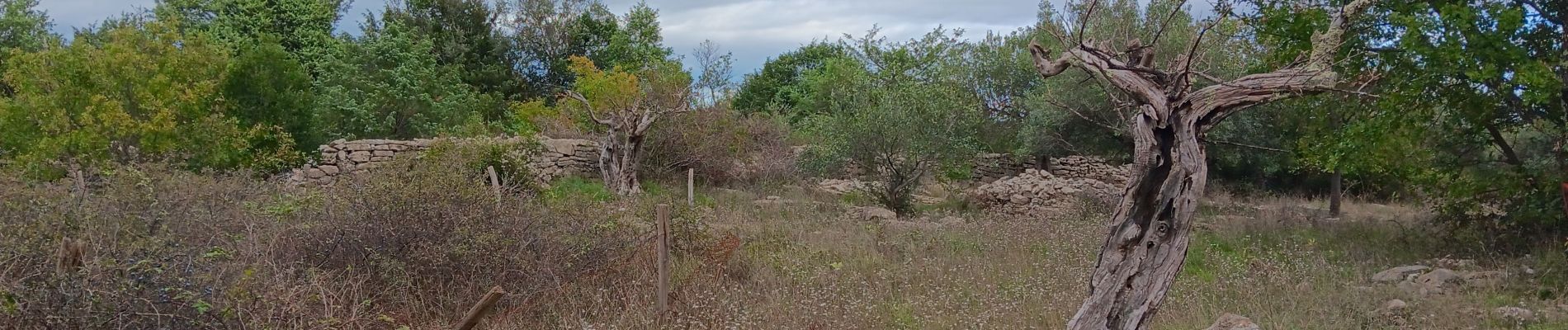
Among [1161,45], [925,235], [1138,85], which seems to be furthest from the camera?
[1161,45]

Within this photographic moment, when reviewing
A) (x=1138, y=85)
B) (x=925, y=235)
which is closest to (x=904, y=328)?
(x=1138, y=85)

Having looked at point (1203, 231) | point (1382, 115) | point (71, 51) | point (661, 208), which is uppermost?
point (71, 51)

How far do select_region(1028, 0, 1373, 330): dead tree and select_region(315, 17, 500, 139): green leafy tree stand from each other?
52.7ft

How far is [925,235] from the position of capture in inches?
363

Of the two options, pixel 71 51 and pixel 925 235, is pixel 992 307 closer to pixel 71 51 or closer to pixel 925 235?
pixel 925 235

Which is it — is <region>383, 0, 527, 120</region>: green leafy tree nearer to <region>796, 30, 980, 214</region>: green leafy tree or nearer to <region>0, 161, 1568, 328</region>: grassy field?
<region>796, 30, 980, 214</region>: green leafy tree

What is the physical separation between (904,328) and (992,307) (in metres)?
0.66

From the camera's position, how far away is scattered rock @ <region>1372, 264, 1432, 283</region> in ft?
22.5

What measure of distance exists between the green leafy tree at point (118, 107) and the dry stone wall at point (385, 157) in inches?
43.8

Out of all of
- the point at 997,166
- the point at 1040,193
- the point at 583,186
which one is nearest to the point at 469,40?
the point at 583,186

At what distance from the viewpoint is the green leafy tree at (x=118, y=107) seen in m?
13.2

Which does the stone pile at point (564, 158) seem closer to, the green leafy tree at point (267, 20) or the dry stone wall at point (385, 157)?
the dry stone wall at point (385, 157)

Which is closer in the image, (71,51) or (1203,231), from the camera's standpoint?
(1203,231)

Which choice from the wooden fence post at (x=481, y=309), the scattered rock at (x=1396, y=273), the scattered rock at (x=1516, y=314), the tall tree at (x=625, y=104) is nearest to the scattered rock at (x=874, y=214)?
the tall tree at (x=625, y=104)
